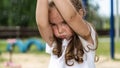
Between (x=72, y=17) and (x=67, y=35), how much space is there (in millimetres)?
141

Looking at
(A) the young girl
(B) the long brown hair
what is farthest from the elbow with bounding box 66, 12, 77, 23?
(B) the long brown hair

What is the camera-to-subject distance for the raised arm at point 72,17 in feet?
6.22

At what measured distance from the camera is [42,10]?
1.96 meters

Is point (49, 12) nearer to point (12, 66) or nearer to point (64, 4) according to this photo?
point (64, 4)

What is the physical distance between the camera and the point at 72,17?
6.31 feet

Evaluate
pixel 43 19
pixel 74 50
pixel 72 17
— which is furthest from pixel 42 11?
pixel 74 50

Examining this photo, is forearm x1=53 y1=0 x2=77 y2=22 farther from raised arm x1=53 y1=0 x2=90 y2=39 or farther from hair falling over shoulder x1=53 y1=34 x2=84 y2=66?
hair falling over shoulder x1=53 y1=34 x2=84 y2=66

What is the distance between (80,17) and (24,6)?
3004 centimetres

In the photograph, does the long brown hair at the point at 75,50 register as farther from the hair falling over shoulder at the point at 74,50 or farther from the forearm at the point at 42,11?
the forearm at the point at 42,11

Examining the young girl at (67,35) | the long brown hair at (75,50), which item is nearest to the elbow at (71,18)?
the young girl at (67,35)

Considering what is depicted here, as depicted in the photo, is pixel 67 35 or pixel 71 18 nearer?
pixel 71 18

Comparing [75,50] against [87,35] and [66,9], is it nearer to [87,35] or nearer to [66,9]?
[87,35]

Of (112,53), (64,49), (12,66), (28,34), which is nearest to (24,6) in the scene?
(28,34)

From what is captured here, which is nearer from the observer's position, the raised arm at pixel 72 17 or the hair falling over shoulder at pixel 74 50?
the raised arm at pixel 72 17
